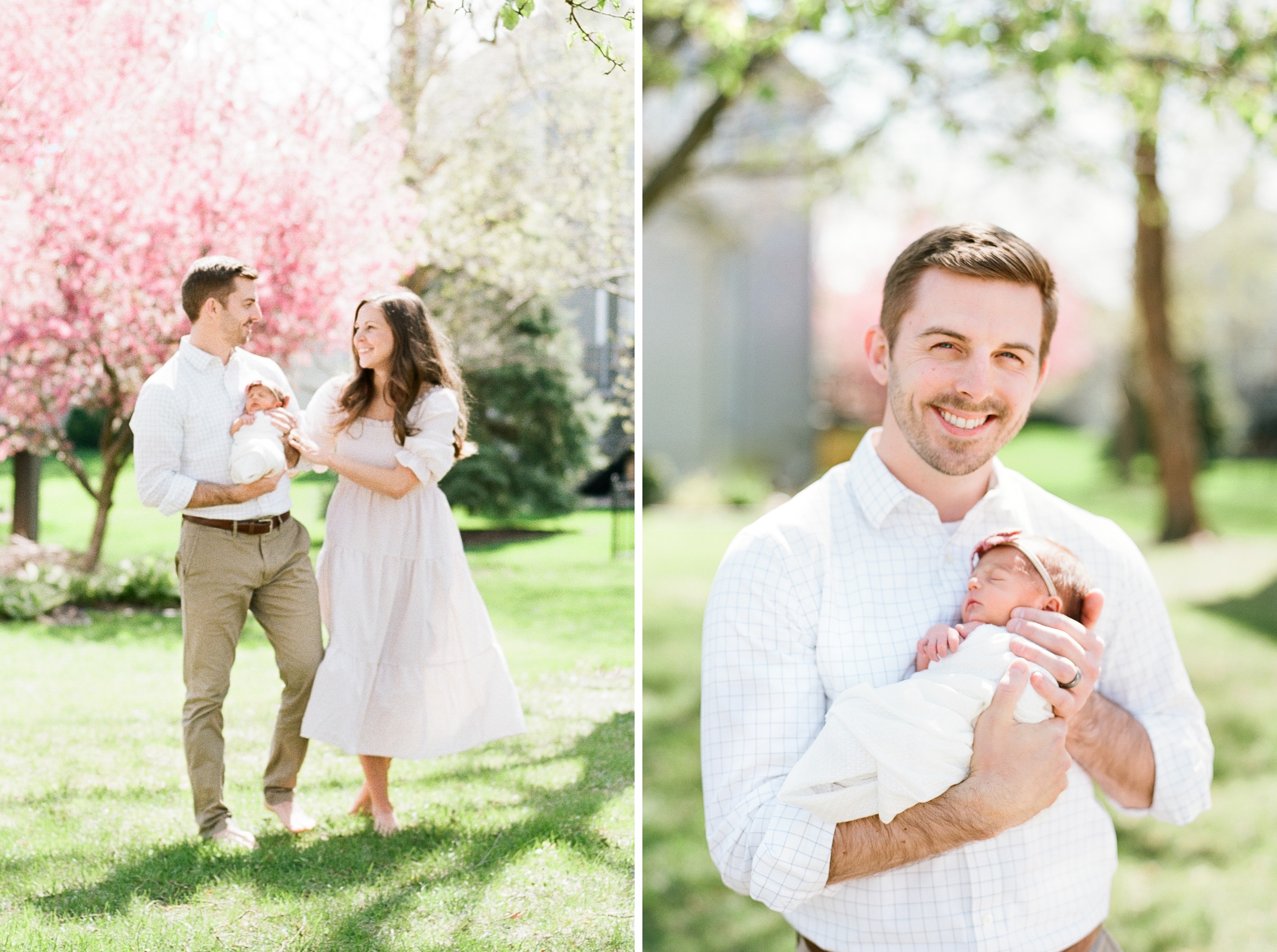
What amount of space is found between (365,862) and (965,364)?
77.0 inches

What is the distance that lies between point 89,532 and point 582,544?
1584 mm

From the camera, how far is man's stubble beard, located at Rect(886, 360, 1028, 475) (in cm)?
223

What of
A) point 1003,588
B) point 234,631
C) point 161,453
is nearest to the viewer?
point 1003,588

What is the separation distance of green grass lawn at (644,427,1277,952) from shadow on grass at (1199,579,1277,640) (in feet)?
0.06

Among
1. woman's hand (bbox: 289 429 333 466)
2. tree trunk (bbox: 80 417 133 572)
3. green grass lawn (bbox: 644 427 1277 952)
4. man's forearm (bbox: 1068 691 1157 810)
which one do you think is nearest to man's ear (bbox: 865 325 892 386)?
man's forearm (bbox: 1068 691 1157 810)

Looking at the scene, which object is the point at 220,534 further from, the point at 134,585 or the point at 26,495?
the point at 26,495

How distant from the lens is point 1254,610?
8891 millimetres

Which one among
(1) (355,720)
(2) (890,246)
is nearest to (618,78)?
(1) (355,720)

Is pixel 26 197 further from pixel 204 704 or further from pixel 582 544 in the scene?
pixel 582 544

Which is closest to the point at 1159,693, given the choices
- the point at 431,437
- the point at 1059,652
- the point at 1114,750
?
the point at 1114,750

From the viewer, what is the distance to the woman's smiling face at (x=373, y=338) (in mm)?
2922

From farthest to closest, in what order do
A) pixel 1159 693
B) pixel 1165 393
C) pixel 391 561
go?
pixel 1165 393 → pixel 391 561 → pixel 1159 693

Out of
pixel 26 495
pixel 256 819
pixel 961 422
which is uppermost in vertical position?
pixel 961 422

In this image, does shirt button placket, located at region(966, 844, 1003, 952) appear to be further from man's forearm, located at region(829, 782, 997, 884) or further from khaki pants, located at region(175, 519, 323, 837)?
khaki pants, located at region(175, 519, 323, 837)
